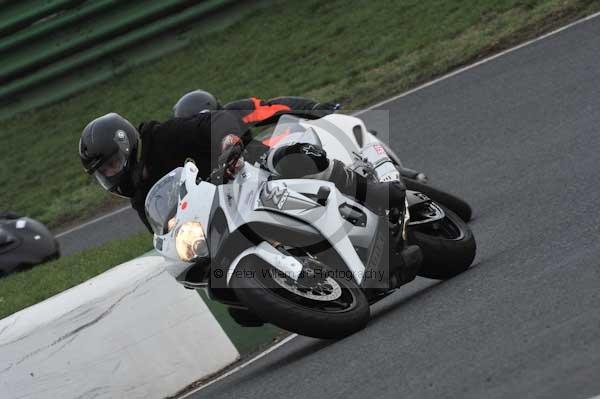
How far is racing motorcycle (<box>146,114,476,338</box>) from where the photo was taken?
19.3 ft

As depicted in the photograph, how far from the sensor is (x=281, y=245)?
20.0 feet

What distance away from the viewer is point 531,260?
645cm

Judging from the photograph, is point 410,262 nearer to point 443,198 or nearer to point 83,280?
point 443,198

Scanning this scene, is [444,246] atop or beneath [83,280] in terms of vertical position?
atop

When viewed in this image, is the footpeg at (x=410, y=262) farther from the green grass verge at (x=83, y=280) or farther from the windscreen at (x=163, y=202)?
the green grass verge at (x=83, y=280)

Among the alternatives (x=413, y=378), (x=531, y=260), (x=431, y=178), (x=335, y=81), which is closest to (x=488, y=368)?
(x=413, y=378)

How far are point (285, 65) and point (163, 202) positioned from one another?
930 cm

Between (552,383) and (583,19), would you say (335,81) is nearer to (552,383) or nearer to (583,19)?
(583,19)

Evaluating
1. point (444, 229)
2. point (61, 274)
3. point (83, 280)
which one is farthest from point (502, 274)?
point (61, 274)

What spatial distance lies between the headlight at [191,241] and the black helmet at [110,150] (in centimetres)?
98

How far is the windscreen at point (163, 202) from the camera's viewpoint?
20.5ft

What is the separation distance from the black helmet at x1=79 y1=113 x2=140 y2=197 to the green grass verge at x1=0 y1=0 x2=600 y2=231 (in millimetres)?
6528

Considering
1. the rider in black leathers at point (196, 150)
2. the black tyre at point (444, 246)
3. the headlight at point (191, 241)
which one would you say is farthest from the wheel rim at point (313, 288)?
the black tyre at point (444, 246)

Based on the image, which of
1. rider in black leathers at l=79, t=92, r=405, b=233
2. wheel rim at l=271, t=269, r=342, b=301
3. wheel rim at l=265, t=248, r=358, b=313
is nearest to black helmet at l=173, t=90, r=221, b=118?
rider in black leathers at l=79, t=92, r=405, b=233
